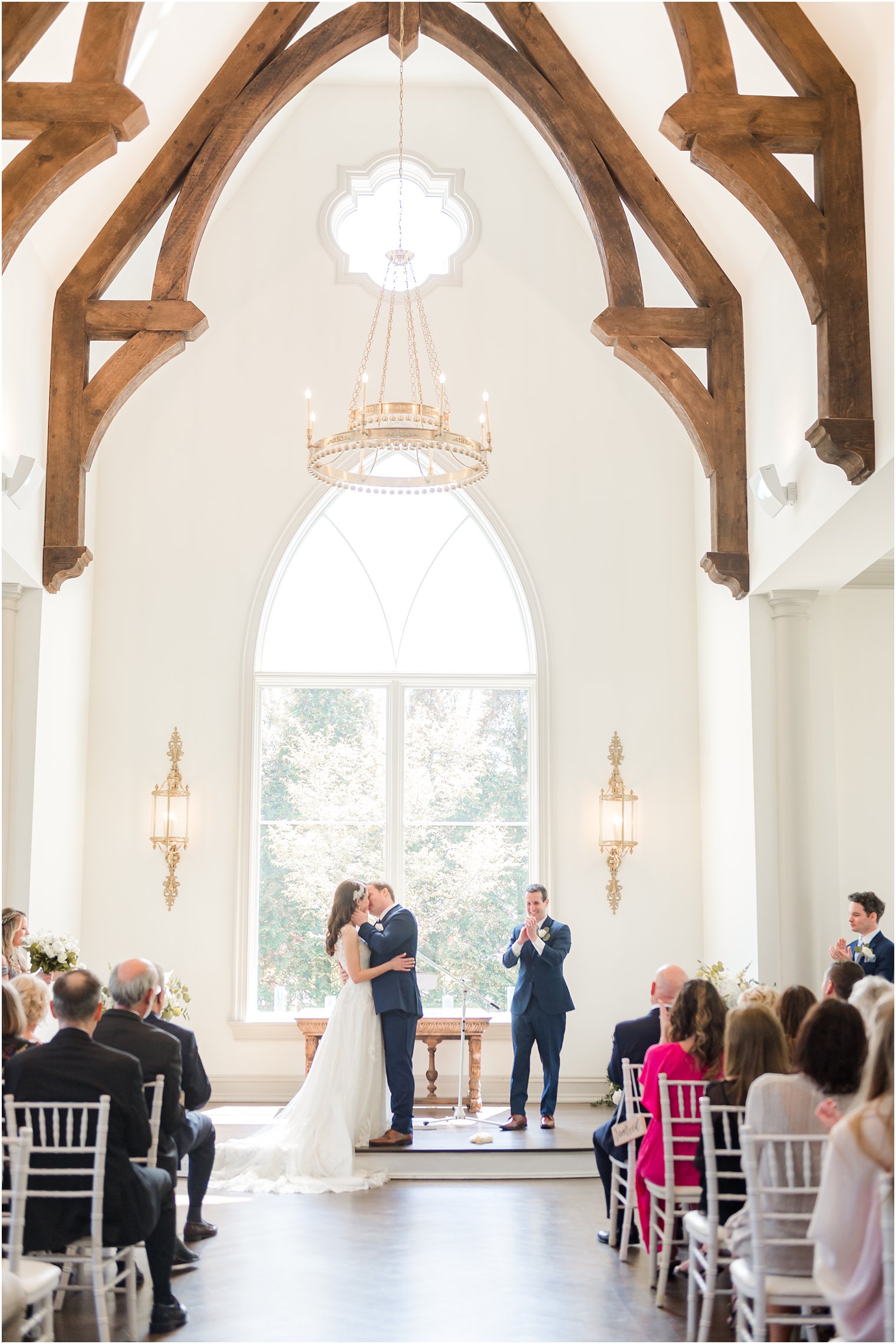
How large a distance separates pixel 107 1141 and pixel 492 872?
5.86m

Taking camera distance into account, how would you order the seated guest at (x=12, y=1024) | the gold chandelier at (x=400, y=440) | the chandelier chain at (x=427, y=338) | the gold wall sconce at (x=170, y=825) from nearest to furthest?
the seated guest at (x=12, y=1024), the gold chandelier at (x=400, y=440), the gold wall sconce at (x=170, y=825), the chandelier chain at (x=427, y=338)

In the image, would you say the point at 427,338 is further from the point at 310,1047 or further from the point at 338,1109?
the point at 338,1109

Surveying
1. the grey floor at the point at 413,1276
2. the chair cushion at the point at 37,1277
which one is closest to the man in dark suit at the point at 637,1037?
the grey floor at the point at 413,1276

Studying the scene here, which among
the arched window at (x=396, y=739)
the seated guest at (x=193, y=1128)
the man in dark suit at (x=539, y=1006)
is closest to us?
the seated guest at (x=193, y=1128)

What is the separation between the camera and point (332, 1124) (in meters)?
7.09

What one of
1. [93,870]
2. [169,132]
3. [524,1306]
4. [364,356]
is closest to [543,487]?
[364,356]

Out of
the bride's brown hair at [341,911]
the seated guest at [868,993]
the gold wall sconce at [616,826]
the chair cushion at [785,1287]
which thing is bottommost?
the chair cushion at [785,1287]

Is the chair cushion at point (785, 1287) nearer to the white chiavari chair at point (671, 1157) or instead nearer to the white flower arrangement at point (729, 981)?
the white chiavari chair at point (671, 1157)

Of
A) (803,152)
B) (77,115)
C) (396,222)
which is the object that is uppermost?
(396,222)

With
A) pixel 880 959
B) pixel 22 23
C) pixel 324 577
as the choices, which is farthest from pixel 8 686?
pixel 880 959

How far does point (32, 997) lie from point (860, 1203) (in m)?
3.28

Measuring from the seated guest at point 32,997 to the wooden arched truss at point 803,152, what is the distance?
4017 millimetres

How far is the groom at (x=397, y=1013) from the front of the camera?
7.62m

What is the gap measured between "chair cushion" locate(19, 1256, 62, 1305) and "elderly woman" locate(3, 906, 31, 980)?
115 inches
